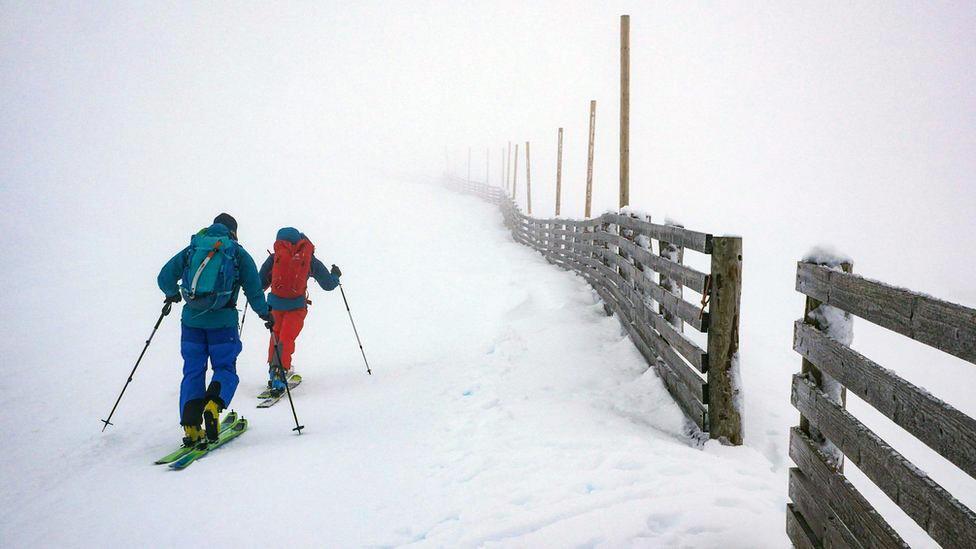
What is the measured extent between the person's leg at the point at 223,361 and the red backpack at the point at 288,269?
1565mm

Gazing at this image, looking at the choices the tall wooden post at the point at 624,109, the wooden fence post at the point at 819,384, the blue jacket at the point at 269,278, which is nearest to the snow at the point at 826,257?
the wooden fence post at the point at 819,384

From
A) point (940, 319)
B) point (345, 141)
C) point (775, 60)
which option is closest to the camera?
point (940, 319)

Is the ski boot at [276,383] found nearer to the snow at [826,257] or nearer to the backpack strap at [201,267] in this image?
the backpack strap at [201,267]

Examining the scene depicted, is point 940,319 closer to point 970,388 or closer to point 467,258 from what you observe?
point 970,388

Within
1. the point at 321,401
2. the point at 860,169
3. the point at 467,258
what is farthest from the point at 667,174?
the point at 321,401

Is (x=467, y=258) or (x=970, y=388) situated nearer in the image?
(x=970, y=388)

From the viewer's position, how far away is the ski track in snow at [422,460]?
3.10m

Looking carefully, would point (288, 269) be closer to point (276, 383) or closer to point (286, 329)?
point (286, 329)

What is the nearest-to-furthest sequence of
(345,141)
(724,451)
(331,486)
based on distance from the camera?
1. (724,451)
2. (331,486)
3. (345,141)

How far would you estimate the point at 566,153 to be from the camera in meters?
120

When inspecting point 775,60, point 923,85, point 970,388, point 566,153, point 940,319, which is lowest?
point 970,388

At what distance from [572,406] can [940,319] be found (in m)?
3.71

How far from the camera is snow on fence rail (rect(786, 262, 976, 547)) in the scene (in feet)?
4.99

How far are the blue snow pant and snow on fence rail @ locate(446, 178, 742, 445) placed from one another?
4.35m
